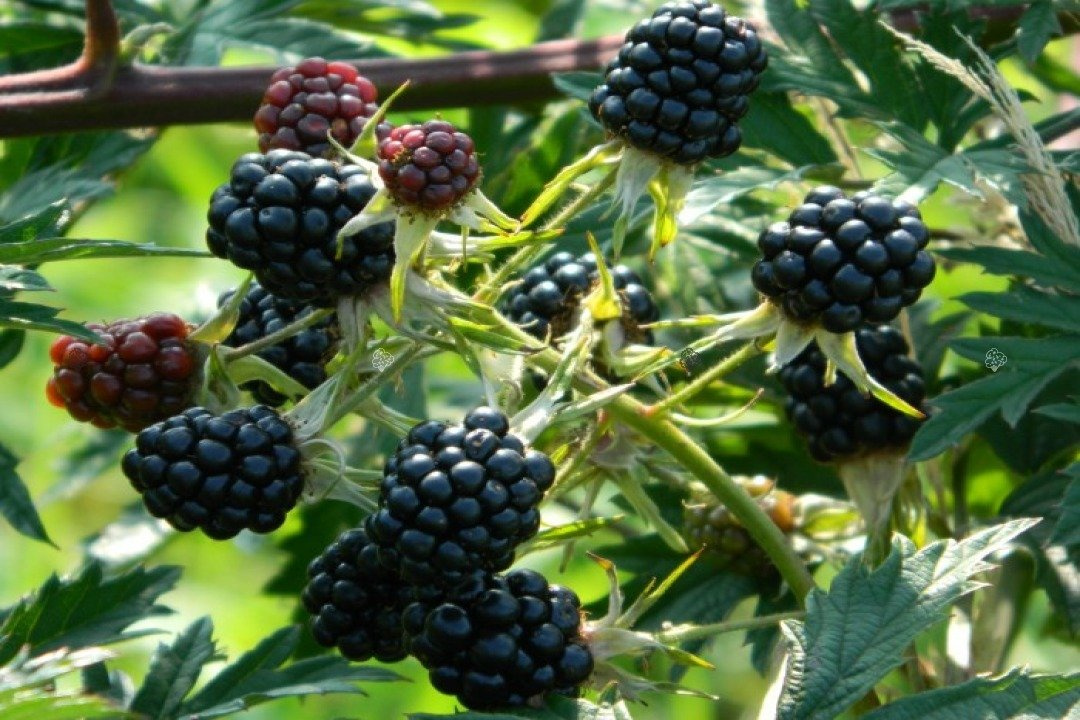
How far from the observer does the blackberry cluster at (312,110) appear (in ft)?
6.14

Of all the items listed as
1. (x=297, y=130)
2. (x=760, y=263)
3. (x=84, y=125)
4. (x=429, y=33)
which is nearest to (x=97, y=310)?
(x=429, y=33)

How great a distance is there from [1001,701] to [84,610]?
3.91ft

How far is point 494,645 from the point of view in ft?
5.37

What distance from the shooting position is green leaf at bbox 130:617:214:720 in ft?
6.45

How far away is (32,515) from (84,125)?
1.94 feet

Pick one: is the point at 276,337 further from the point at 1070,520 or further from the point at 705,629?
the point at 1070,520

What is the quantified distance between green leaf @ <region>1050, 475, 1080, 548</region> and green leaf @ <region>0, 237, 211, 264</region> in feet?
3.43

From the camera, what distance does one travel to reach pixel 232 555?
377 cm

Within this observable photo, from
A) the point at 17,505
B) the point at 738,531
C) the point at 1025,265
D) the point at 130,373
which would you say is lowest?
the point at 17,505

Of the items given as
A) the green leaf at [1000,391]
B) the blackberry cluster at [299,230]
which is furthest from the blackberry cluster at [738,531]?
the blackberry cluster at [299,230]

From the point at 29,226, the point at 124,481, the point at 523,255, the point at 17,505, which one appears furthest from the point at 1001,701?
the point at 124,481

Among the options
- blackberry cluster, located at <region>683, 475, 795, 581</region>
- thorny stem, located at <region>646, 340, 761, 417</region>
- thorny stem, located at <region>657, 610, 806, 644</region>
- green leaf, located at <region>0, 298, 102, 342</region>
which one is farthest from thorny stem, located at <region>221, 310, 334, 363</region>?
blackberry cluster, located at <region>683, 475, 795, 581</region>

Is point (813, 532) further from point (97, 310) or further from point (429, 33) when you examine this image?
point (97, 310)

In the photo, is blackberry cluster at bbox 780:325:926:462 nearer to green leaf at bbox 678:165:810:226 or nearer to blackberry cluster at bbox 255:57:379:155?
green leaf at bbox 678:165:810:226
